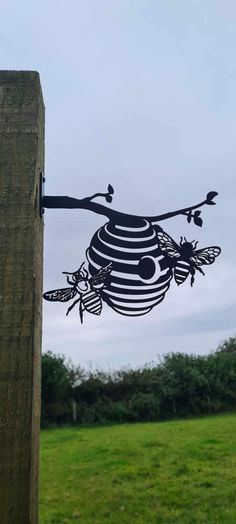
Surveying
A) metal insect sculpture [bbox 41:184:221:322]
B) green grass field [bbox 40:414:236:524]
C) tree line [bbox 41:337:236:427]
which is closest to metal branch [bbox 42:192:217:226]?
metal insect sculpture [bbox 41:184:221:322]

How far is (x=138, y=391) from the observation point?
63.1 feet

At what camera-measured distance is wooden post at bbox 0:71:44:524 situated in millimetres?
1556

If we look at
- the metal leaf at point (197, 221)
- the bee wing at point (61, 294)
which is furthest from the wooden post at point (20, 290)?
the metal leaf at point (197, 221)

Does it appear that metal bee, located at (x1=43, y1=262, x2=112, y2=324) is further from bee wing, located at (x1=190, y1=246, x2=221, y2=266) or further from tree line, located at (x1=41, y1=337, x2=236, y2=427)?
tree line, located at (x1=41, y1=337, x2=236, y2=427)

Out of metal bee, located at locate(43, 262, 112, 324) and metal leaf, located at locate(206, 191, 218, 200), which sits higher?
metal leaf, located at locate(206, 191, 218, 200)

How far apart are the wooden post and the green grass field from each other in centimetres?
398

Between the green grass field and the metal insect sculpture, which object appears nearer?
the metal insect sculpture

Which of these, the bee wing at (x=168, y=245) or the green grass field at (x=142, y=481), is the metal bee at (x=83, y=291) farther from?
the green grass field at (x=142, y=481)

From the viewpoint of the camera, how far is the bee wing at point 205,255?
191cm

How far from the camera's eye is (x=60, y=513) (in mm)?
5664

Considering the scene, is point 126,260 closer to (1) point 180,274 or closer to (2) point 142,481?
(1) point 180,274

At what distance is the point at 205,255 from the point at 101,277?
36cm

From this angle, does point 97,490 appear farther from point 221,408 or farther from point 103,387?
point 221,408

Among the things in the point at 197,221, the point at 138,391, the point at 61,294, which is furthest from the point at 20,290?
A: the point at 138,391
